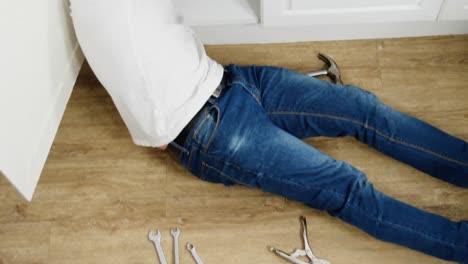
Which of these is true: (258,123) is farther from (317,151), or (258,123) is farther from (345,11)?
(345,11)

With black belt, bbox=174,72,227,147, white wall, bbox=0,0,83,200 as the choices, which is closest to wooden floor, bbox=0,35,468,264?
black belt, bbox=174,72,227,147

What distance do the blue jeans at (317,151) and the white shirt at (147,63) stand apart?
0.07m

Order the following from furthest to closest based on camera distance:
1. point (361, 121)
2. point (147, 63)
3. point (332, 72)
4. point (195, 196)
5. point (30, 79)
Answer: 1. point (332, 72)
2. point (195, 196)
3. point (361, 121)
4. point (147, 63)
5. point (30, 79)

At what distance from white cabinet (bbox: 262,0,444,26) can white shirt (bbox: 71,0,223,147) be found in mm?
311

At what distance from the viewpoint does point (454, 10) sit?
1.35 meters

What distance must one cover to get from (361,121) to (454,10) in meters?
0.43

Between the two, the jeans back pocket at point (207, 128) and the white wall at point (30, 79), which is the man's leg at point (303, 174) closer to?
the jeans back pocket at point (207, 128)

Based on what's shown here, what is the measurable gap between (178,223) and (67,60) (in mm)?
534

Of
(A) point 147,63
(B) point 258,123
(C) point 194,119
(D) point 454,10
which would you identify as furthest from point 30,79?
(D) point 454,10

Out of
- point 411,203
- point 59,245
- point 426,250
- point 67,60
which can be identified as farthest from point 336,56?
point 59,245

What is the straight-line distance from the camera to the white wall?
2.56ft

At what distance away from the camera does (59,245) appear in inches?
51.0

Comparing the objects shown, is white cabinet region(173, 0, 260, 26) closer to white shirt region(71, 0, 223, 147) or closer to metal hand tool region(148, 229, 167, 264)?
white shirt region(71, 0, 223, 147)

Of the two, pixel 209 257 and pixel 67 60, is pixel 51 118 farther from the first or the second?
pixel 209 257
